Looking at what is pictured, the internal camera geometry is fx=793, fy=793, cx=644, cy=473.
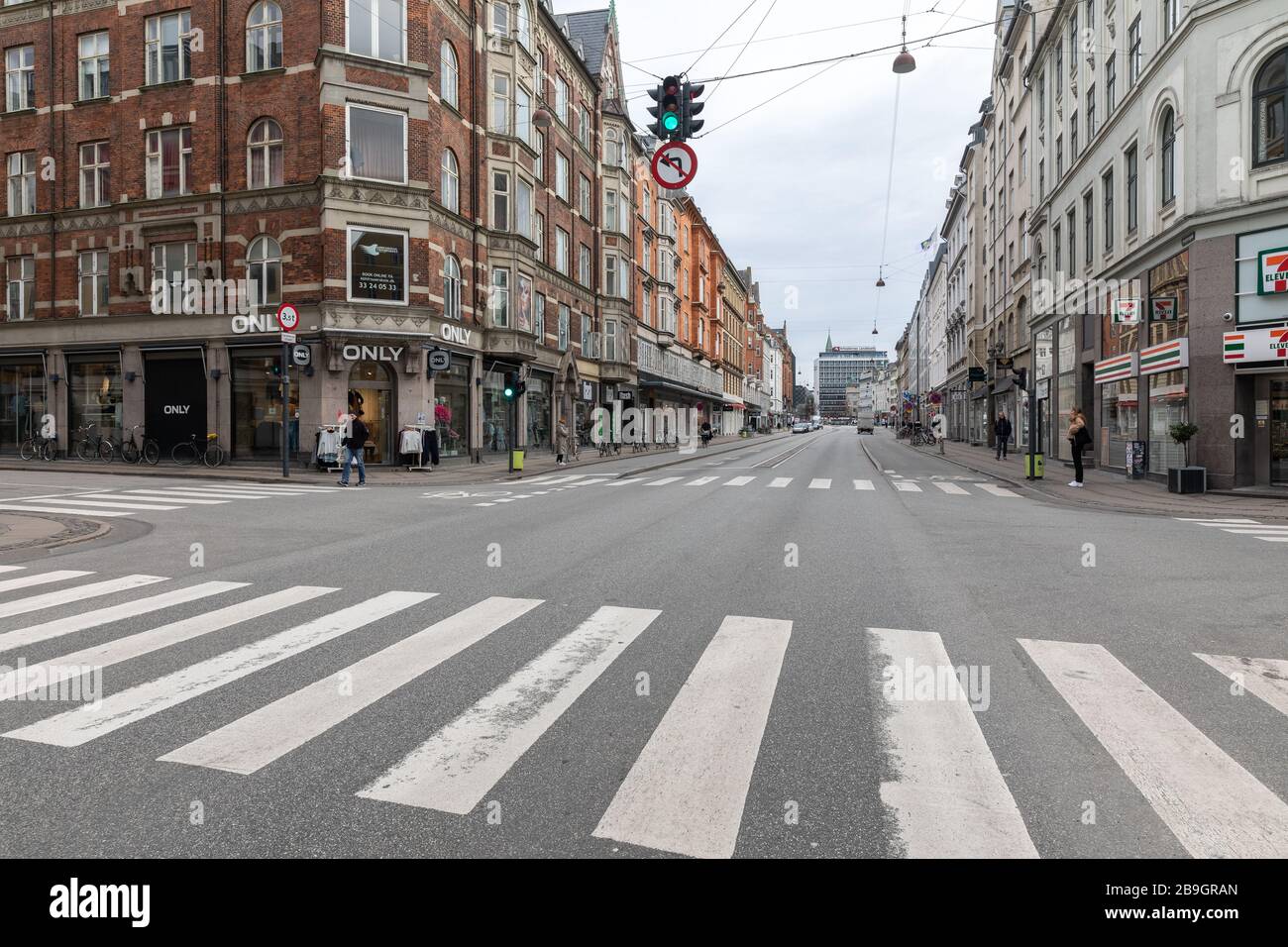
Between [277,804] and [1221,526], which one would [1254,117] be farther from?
[277,804]

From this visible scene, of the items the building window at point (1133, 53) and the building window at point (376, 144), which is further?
the building window at point (376, 144)

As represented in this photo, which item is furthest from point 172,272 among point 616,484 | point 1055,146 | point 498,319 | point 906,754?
point 1055,146

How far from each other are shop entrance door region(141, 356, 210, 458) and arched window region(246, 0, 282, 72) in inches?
373

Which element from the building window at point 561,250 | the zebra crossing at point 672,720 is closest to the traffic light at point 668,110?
the zebra crossing at point 672,720

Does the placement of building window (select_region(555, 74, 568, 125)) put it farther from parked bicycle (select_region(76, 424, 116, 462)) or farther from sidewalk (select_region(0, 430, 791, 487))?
parked bicycle (select_region(76, 424, 116, 462))

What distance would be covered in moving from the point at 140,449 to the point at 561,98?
23653 mm

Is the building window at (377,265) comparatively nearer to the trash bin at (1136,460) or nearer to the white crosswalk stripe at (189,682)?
the white crosswalk stripe at (189,682)

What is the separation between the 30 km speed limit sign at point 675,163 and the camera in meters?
13.0

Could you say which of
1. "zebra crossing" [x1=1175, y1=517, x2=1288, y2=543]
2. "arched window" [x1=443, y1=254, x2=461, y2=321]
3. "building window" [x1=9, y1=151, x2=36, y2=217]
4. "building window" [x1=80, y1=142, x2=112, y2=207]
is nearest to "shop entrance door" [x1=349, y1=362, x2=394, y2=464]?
"arched window" [x1=443, y1=254, x2=461, y2=321]

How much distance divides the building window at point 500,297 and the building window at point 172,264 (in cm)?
988

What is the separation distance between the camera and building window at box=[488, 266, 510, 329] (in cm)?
3009

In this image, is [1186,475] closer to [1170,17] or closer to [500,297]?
[1170,17]

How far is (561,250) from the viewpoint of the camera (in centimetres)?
3753

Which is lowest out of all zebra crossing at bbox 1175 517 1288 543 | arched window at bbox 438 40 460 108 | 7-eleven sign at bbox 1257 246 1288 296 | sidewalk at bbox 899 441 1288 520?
zebra crossing at bbox 1175 517 1288 543
